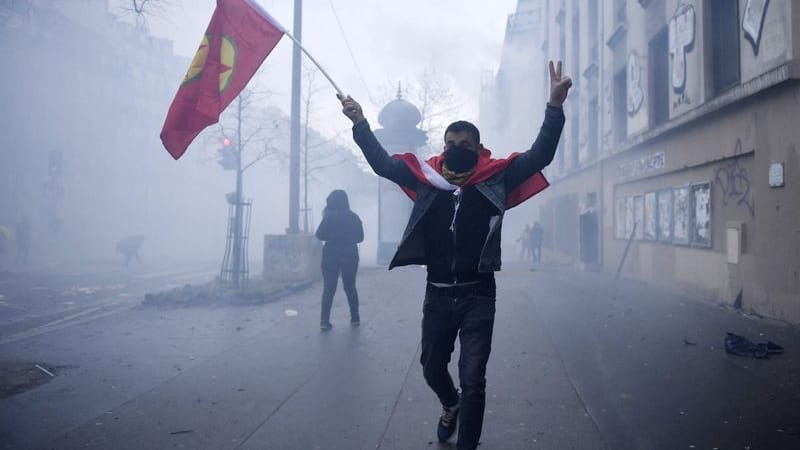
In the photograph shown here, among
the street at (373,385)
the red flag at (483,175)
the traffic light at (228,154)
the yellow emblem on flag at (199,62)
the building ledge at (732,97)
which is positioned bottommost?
the street at (373,385)

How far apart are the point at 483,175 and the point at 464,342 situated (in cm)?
93

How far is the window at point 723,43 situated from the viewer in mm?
10438

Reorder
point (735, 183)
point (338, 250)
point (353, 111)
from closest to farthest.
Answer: point (353, 111) < point (338, 250) < point (735, 183)

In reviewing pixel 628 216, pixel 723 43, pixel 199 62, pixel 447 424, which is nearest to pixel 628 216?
pixel 628 216

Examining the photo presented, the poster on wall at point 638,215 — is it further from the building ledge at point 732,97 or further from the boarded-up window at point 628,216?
the building ledge at point 732,97

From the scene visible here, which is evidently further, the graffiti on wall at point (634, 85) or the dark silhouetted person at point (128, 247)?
the dark silhouetted person at point (128, 247)

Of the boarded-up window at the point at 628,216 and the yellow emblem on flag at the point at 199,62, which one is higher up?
the yellow emblem on flag at the point at 199,62

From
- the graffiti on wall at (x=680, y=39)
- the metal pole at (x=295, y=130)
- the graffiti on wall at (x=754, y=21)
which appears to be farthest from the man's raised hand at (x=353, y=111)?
the metal pole at (x=295, y=130)

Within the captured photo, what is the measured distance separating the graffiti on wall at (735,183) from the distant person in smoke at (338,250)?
20.2 ft

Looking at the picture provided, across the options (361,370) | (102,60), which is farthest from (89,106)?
(361,370)

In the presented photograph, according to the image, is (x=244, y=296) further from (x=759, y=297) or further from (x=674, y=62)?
(x=674, y=62)

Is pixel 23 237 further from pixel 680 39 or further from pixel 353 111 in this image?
pixel 353 111

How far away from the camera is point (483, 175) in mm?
3346

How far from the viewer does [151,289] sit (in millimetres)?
13930
